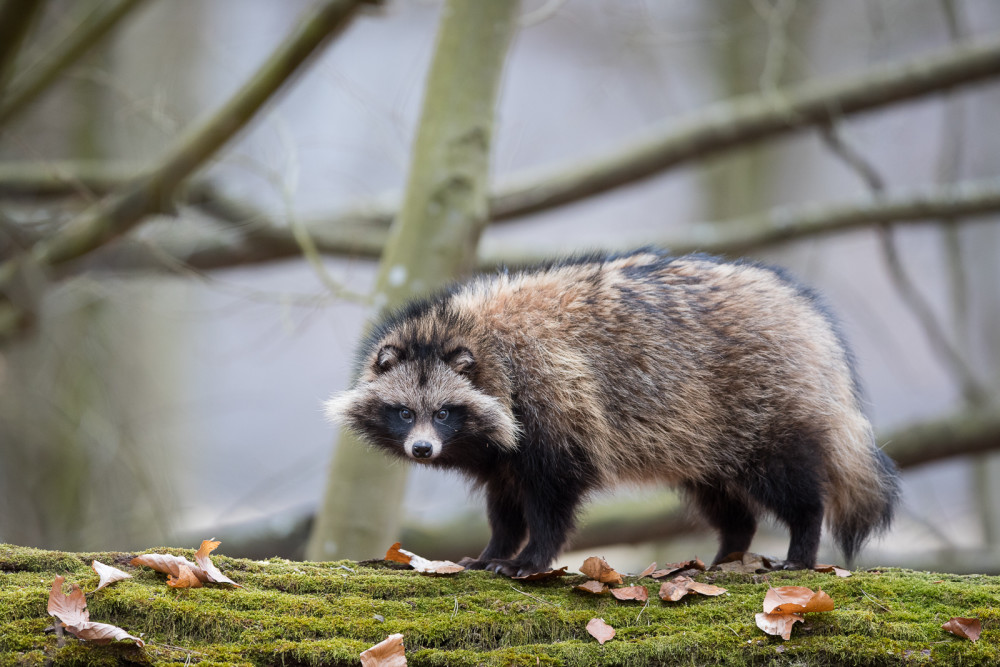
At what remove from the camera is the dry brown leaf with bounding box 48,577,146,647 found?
10.6 ft

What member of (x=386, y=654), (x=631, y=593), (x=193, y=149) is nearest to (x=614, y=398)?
(x=631, y=593)

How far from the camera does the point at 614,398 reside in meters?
5.01

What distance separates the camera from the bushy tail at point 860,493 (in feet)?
17.2

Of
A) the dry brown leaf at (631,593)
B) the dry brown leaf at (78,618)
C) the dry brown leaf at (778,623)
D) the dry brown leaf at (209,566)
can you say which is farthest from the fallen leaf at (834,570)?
the dry brown leaf at (78,618)

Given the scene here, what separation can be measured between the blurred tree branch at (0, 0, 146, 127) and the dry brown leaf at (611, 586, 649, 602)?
6115 mm

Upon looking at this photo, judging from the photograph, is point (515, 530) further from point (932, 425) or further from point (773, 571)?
point (932, 425)

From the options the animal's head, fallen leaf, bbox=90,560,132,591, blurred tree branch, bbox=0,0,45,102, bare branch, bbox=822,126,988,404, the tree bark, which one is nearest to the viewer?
fallen leaf, bbox=90,560,132,591

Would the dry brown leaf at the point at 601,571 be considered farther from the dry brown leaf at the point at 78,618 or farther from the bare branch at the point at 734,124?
the bare branch at the point at 734,124

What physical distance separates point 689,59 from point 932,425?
8.06 m

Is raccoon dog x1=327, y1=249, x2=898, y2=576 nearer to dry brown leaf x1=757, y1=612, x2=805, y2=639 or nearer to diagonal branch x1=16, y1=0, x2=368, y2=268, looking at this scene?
dry brown leaf x1=757, y1=612, x2=805, y2=639

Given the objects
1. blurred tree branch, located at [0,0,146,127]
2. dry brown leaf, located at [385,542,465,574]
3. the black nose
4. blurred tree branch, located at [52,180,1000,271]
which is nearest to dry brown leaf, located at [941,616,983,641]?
dry brown leaf, located at [385,542,465,574]

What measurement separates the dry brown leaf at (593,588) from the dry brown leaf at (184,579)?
1688 mm

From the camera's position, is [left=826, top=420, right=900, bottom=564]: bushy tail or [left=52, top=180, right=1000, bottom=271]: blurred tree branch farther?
[left=52, top=180, right=1000, bottom=271]: blurred tree branch

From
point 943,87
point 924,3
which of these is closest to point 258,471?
point 943,87
